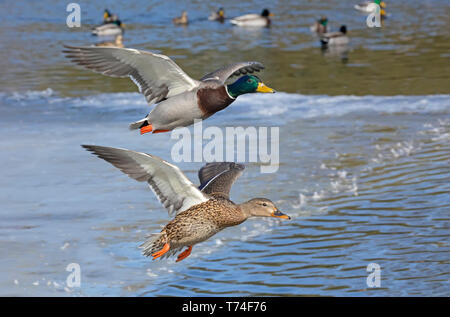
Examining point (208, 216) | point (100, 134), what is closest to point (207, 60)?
point (100, 134)

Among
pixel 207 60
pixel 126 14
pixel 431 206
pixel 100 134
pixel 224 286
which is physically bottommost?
pixel 224 286

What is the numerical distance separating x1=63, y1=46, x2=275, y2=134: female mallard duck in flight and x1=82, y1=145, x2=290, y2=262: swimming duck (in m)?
0.51

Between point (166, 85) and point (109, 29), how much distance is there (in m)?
18.9

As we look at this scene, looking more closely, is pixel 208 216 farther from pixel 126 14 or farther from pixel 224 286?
pixel 126 14

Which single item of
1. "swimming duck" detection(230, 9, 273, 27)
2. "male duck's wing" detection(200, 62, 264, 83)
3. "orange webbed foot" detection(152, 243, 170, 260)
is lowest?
"orange webbed foot" detection(152, 243, 170, 260)

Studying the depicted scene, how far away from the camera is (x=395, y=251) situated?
8062 millimetres

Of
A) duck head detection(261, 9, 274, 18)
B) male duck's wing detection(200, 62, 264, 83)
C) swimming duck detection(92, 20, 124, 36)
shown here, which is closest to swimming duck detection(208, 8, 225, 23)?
duck head detection(261, 9, 274, 18)

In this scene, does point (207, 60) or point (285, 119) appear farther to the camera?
point (207, 60)

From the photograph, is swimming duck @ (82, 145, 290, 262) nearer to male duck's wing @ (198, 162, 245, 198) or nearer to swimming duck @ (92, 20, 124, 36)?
male duck's wing @ (198, 162, 245, 198)

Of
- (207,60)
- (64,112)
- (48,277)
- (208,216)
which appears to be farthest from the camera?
(207,60)

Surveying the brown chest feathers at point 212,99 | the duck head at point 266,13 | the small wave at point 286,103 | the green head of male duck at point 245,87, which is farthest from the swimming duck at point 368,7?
the brown chest feathers at point 212,99

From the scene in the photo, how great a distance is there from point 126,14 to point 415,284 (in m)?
24.4

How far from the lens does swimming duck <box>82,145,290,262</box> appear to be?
19.4 ft

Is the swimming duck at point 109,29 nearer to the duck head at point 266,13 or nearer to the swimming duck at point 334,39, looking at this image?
the duck head at point 266,13
